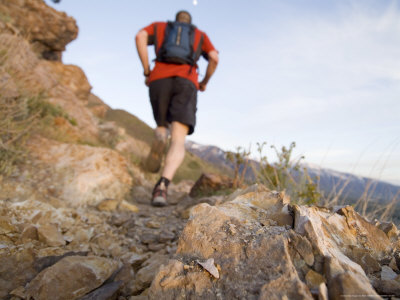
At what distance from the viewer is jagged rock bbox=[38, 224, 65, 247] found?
1470 millimetres

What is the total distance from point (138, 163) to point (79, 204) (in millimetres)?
2700

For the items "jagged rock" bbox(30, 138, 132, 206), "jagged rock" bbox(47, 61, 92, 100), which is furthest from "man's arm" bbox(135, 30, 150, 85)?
"jagged rock" bbox(47, 61, 92, 100)

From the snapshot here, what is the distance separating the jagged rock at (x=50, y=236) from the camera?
1.47 meters

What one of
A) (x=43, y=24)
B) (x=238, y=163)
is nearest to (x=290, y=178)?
(x=238, y=163)

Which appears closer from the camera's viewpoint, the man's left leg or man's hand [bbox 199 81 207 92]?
the man's left leg

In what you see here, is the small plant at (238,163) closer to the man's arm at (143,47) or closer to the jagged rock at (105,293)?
the man's arm at (143,47)

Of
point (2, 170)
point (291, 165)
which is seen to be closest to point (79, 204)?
point (2, 170)

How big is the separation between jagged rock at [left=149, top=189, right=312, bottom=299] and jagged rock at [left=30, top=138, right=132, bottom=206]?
2153 millimetres

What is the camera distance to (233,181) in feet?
14.1

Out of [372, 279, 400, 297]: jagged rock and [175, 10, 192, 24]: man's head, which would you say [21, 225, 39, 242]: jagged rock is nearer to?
[372, 279, 400, 297]: jagged rock

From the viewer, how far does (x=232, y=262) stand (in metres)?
0.79

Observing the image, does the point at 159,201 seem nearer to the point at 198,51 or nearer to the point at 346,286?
the point at 198,51

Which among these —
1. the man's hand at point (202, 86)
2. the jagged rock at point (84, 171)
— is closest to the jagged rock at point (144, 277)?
the jagged rock at point (84, 171)

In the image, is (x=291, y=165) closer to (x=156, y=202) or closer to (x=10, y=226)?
(x=156, y=202)
